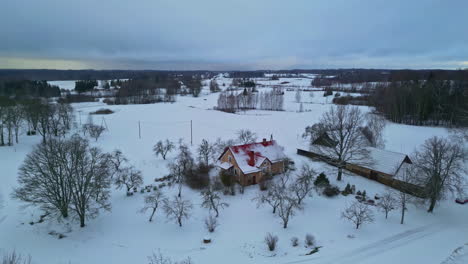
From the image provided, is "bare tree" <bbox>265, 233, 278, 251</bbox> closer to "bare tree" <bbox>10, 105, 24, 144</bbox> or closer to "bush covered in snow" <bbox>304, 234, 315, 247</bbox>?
"bush covered in snow" <bbox>304, 234, 315, 247</bbox>

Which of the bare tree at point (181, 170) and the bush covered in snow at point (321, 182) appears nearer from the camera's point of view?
the bush covered in snow at point (321, 182)

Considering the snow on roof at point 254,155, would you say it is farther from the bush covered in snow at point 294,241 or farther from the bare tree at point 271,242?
the bare tree at point 271,242

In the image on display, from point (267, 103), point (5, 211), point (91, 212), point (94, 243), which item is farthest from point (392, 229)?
point (267, 103)

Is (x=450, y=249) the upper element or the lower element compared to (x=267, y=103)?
lower

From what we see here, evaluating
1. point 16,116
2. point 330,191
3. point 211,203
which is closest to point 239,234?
point 211,203

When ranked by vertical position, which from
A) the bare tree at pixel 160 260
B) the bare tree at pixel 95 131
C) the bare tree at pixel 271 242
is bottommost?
the bare tree at pixel 160 260

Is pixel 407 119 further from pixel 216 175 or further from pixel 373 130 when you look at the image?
pixel 216 175

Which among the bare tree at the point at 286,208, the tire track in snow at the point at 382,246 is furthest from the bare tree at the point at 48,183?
the tire track in snow at the point at 382,246
